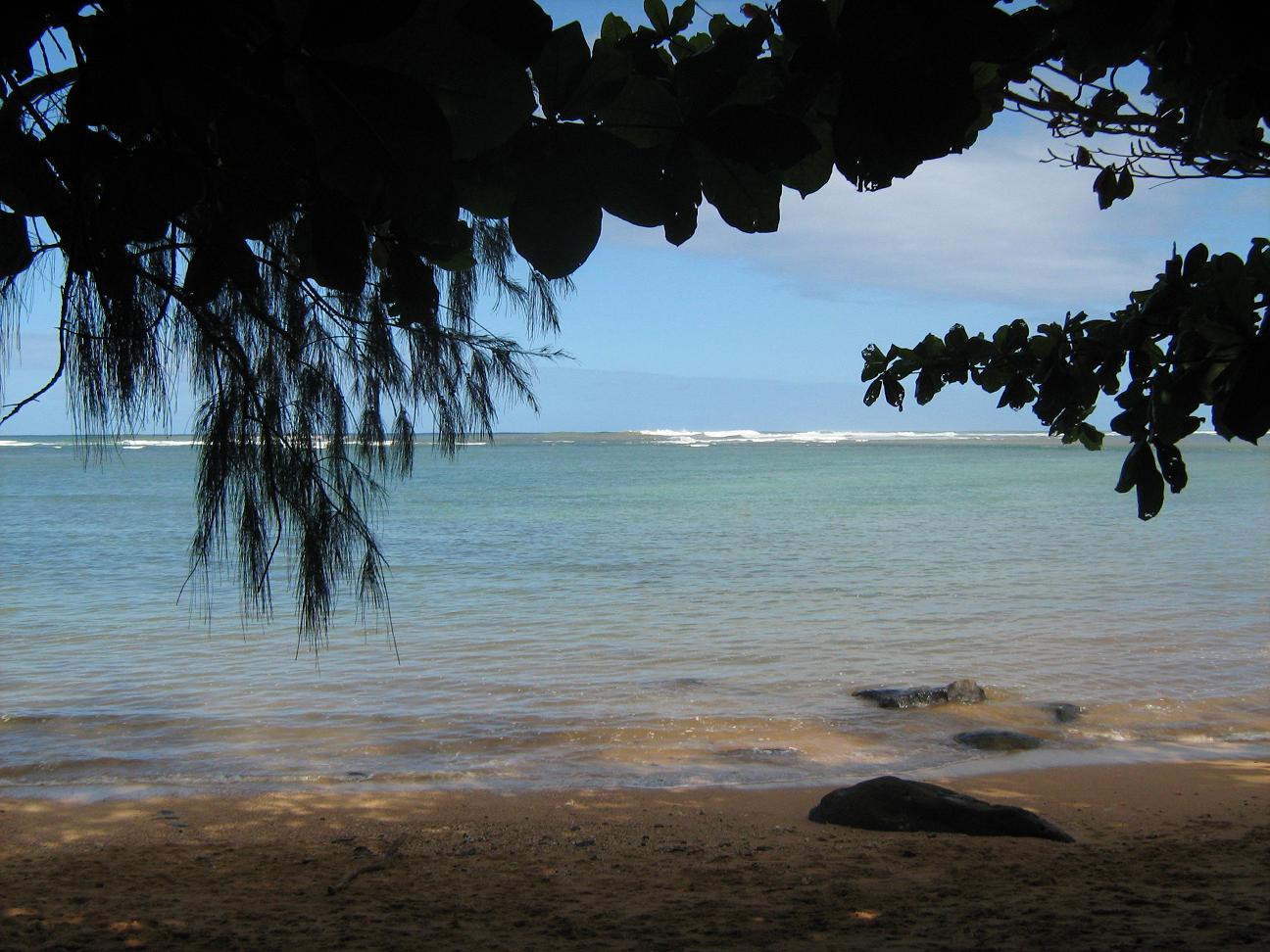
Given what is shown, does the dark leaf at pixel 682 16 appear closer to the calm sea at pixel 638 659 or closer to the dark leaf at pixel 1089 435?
the dark leaf at pixel 1089 435

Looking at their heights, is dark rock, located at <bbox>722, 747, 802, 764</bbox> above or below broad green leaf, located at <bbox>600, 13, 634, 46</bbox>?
below

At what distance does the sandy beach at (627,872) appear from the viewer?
270 centimetres

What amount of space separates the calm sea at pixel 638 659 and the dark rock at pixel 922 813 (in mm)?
873

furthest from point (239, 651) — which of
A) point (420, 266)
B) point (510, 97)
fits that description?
point (510, 97)

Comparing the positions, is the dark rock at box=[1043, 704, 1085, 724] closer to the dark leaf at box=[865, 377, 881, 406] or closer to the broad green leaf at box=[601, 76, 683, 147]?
the dark leaf at box=[865, 377, 881, 406]

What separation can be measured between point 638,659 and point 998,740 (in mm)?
2880

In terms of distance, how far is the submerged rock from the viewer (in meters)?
6.32

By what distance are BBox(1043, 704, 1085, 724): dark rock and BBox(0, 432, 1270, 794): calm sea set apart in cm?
7

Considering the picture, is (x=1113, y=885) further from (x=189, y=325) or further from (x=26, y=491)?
(x=26, y=491)

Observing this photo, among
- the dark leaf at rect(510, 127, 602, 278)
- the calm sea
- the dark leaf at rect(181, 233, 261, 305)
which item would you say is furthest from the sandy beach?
the dark leaf at rect(510, 127, 602, 278)

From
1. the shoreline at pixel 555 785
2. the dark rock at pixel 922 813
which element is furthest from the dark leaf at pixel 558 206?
the shoreline at pixel 555 785

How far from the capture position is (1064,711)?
617 centimetres

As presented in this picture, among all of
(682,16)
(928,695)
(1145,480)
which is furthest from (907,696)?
(682,16)

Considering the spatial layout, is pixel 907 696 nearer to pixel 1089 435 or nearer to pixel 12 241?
pixel 1089 435
